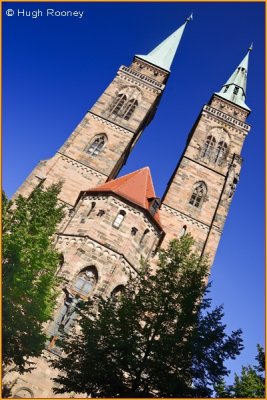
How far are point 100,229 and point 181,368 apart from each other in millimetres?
9824

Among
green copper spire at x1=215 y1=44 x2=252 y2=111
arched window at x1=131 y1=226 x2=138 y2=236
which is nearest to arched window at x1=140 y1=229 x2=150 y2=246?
arched window at x1=131 y1=226 x2=138 y2=236

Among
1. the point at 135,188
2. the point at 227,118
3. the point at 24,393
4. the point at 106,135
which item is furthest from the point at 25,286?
the point at 227,118

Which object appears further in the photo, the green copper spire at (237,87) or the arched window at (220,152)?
the green copper spire at (237,87)

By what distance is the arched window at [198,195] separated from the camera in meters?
26.8

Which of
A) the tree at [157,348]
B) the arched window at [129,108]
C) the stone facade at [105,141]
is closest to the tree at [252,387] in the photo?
the tree at [157,348]

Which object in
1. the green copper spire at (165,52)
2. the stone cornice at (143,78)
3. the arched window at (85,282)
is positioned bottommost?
the arched window at (85,282)

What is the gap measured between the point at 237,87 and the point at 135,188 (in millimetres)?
23200

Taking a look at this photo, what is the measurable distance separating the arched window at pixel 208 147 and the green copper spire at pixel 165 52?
32.0 ft

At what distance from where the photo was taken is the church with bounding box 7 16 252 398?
1814cm

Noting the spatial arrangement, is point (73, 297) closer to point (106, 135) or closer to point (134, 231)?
point (134, 231)

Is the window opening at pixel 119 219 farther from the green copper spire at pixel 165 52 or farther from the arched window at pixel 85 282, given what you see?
the green copper spire at pixel 165 52

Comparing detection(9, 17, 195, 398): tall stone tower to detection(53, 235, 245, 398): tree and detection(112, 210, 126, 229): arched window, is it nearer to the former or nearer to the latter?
detection(112, 210, 126, 229): arched window

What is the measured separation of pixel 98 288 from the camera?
17734 millimetres

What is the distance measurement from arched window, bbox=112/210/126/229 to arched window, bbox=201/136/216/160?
11772 millimetres
